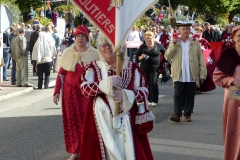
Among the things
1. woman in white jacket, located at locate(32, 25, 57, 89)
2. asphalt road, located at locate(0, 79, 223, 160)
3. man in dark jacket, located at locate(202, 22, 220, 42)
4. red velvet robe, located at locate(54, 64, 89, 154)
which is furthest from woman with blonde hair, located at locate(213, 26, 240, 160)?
man in dark jacket, located at locate(202, 22, 220, 42)

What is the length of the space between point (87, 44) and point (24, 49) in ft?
32.7

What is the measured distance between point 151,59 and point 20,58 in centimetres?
601

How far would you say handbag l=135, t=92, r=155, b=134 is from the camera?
18.5ft

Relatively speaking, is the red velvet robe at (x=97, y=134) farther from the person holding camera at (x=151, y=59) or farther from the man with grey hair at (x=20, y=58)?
the man with grey hair at (x=20, y=58)

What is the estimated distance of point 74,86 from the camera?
790 cm

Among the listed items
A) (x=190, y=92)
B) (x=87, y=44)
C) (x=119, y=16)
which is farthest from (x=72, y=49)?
(x=190, y=92)

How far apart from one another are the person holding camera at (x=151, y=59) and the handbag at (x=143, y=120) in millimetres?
7177

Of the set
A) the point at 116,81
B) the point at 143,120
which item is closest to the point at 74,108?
the point at 143,120

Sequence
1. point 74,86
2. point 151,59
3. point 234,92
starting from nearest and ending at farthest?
point 234,92 → point 74,86 → point 151,59

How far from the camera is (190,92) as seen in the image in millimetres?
10969

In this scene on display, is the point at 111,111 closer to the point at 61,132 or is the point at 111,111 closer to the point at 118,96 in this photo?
the point at 118,96

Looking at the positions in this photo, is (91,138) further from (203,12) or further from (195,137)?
(203,12)

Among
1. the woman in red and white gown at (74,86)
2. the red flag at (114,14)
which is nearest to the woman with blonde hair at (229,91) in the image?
the red flag at (114,14)

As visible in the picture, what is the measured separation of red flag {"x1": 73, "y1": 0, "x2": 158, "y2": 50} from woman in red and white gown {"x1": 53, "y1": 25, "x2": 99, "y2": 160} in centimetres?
228
